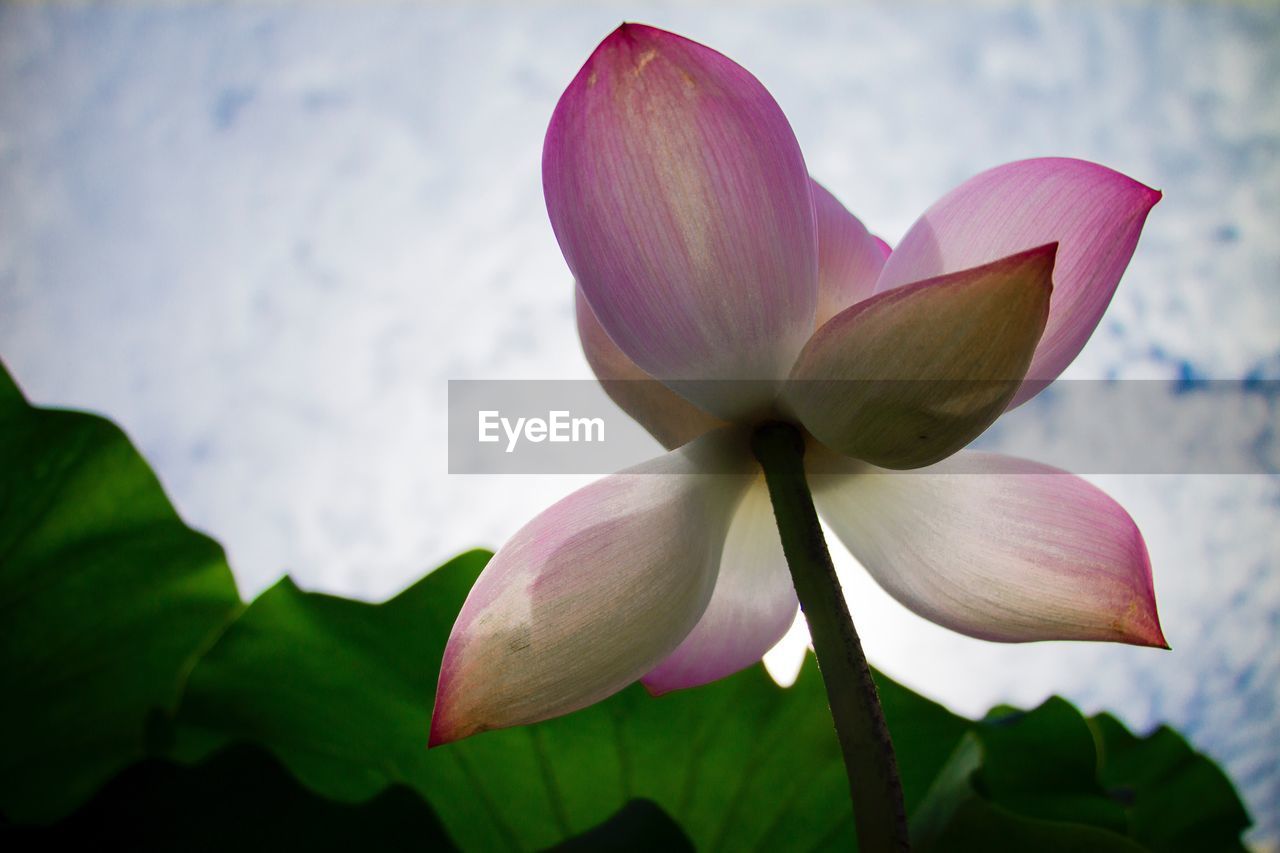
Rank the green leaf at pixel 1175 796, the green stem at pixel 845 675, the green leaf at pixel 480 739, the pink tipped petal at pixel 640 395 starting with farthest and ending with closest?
the green leaf at pixel 1175 796 < the green leaf at pixel 480 739 < the pink tipped petal at pixel 640 395 < the green stem at pixel 845 675

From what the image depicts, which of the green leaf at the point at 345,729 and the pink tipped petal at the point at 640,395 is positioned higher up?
the pink tipped petal at the point at 640,395

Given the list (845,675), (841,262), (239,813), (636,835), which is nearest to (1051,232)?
(841,262)

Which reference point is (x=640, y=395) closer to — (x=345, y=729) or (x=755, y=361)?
(x=755, y=361)

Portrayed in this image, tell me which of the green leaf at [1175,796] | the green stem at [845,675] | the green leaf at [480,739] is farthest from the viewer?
the green leaf at [1175,796]

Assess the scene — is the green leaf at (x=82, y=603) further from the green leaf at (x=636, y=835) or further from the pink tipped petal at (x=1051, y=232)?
the pink tipped petal at (x=1051, y=232)

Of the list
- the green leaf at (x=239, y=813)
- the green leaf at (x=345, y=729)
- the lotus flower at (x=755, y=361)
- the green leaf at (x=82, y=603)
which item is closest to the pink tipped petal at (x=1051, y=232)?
the lotus flower at (x=755, y=361)

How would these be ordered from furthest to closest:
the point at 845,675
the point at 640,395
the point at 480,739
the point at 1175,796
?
the point at 1175,796 → the point at 480,739 → the point at 640,395 → the point at 845,675

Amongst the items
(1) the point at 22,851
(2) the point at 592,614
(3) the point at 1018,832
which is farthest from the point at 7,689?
(3) the point at 1018,832
